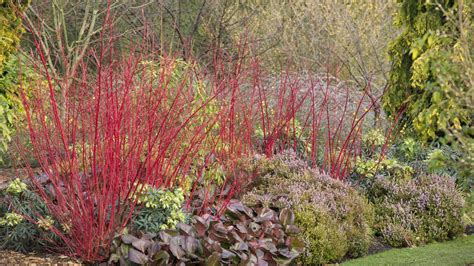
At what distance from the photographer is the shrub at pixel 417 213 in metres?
6.44

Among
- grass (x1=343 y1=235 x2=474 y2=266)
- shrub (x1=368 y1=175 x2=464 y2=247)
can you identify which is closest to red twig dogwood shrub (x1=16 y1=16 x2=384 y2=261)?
shrub (x1=368 y1=175 x2=464 y2=247)

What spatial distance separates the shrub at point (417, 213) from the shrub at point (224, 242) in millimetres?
1517

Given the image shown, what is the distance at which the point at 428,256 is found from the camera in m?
5.85

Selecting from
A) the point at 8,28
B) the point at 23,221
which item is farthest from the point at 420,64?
the point at 23,221

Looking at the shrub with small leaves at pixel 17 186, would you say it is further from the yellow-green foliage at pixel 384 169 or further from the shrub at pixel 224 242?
the yellow-green foliage at pixel 384 169

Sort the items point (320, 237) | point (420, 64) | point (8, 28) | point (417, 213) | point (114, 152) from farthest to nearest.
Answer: point (420, 64)
point (417, 213)
point (8, 28)
point (320, 237)
point (114, 152)

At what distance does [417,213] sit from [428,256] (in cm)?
92

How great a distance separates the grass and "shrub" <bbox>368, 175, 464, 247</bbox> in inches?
7.4

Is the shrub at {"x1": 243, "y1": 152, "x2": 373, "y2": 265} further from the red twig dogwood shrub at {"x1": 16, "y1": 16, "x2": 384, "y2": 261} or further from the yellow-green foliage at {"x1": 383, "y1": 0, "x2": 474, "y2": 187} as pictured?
the yellow-green foliage at {"x1": 383, "y1": 0, "x2": 474, "y2": 187}

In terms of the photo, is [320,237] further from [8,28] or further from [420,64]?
[8,28]

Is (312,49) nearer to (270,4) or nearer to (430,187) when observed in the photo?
(270,4)

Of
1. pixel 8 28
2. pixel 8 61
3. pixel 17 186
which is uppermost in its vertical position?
pixel 8 28

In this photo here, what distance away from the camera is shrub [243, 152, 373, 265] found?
221 inches

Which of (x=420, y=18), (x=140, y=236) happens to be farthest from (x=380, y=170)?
(x=140, y=236)
